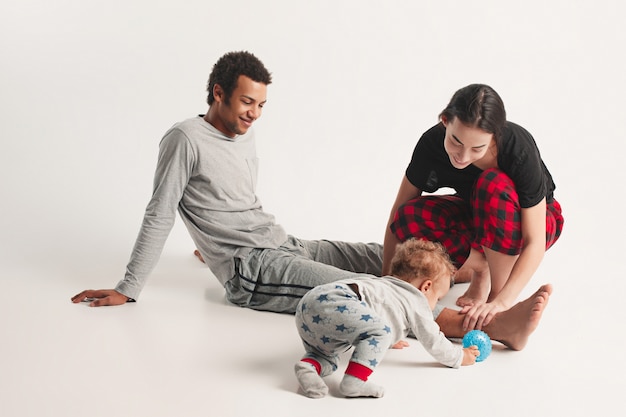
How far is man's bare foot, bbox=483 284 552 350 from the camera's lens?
106 inches

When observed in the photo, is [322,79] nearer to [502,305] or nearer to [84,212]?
[84,212]

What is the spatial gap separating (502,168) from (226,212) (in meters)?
1.03

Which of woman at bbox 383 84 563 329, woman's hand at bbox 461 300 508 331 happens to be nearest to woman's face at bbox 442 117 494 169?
woman at bbox 383 84 563 329

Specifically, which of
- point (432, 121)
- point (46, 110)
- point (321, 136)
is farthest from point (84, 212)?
point (432, 121)

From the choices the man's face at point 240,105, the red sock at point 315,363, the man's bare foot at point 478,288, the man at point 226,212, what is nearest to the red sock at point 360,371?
the red sock at point 315,363

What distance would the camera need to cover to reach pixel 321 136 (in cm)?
497

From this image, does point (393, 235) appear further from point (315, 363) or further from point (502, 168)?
point (315, 363)

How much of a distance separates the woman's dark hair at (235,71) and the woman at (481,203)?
26.4 inches

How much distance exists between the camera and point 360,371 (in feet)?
7.68

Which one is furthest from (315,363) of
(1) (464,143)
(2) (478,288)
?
(2) (478,288)

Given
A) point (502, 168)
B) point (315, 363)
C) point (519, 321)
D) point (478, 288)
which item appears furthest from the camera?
point (478, 288)

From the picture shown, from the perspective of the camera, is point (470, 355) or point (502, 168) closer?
point (470, 355)

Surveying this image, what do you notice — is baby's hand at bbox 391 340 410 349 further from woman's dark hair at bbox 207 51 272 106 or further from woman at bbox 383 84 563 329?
woman's dark hair at bbox 207 51 272 106

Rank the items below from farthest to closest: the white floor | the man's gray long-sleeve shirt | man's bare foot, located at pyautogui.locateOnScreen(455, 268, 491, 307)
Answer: man's bare foot, located at pyautogui.locateOnScreen(455, 268, 491, 307) → the man's gray long-sleeve shirt → the white floor
